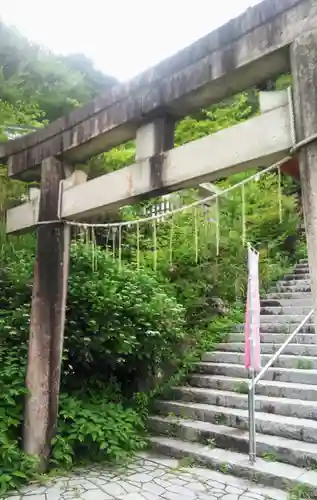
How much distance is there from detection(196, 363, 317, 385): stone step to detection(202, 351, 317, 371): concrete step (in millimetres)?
140

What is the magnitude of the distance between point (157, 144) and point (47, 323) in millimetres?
2313

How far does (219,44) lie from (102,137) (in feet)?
5.34

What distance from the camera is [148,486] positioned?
4.49 meters

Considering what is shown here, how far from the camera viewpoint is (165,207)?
10430 mm

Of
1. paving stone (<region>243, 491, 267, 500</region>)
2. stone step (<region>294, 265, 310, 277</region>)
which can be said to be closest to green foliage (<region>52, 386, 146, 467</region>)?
paving stone (<region>243, 491, 267, 500</region>)

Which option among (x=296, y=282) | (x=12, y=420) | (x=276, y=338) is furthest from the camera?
(x=296, y=282)

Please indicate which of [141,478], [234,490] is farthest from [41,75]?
[234,490]

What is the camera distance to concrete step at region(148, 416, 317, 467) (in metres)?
4.66

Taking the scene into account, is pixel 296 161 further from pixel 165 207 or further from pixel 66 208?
pixel 165 207

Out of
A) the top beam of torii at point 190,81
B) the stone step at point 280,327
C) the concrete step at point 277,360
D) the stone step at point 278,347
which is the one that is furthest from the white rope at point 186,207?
the stone step at point 280,327

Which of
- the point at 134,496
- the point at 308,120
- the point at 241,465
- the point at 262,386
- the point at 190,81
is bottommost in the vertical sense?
the point at 134,496

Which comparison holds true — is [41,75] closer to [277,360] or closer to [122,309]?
[122,309]

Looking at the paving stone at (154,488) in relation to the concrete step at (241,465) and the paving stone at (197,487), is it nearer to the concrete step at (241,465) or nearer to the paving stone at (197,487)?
the paving stone at (197,487)

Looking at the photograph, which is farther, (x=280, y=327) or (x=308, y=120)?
(x=280, y=327)
